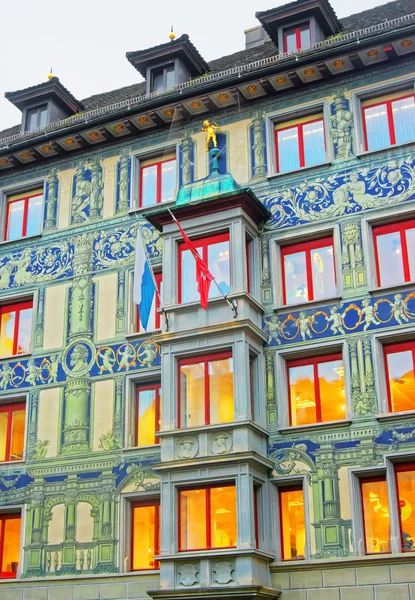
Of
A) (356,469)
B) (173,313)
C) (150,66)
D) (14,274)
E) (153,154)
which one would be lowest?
(356,469)

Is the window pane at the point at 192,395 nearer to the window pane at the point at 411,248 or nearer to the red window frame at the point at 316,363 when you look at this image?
the red window frame at the point at 316,363

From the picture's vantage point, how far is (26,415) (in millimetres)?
27922

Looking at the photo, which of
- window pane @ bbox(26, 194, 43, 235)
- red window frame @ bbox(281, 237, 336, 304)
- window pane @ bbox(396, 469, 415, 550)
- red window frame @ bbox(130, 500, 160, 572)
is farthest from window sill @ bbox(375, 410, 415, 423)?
window pane @ bbox(26, 194, 43, 235)

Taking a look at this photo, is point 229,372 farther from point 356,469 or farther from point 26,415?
point 26,415

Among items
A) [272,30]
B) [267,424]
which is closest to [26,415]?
[267,424]

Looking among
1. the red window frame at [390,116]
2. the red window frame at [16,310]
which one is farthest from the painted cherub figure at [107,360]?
the red window frame at [390,116]

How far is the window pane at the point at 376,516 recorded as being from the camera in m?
22.5

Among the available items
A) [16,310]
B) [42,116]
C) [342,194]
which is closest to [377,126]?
[342,194]

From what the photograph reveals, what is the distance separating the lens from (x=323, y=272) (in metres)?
25.7

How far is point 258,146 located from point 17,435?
11289mm

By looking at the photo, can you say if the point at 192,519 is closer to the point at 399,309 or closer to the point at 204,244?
the point at 399,309

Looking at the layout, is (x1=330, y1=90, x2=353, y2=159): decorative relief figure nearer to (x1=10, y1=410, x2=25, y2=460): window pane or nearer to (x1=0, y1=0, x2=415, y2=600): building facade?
(x1=0, y1=0, x2=415, y2=600): building facade

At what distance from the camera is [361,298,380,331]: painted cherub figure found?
955 inches

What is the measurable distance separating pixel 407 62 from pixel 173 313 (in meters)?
9.74
